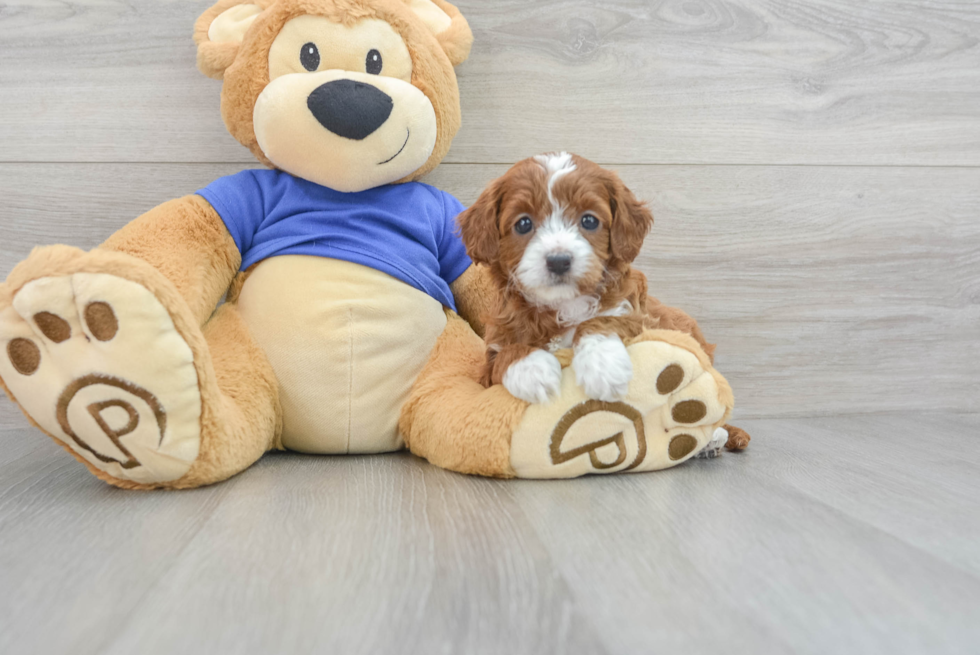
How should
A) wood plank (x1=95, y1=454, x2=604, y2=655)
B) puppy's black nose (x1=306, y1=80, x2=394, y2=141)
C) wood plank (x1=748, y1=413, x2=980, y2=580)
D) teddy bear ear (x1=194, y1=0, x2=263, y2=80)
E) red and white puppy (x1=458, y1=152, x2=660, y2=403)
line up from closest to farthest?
wood plank (x1=95, y1=454, x2=604, y2=655)
wood plank (x1=748, y1=413, x2=980, y2=580)
red and white puppy (x1=458, y1=152, x2=660, y2=403)
puppy's black nose (x1=306, y1=80, x2=394, y2=141)
teddy bear ear (x1=194, y1=0, x2=263, y2=80)

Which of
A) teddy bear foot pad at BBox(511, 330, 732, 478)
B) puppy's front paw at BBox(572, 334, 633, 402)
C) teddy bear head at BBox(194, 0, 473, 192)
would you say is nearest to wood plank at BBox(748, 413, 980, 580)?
teddy bear foot pad at BBox(511, 330, 732, 478)

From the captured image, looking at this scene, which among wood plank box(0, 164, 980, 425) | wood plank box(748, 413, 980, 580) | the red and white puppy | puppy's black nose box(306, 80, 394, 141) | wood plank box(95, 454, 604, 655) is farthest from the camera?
wood plank box(0, 164, 980, 425)

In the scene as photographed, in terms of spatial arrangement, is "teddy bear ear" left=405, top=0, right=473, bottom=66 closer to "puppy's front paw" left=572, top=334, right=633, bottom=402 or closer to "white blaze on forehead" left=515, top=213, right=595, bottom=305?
"white blaze on forehead" left=515, top=213, right=595, bottom=305

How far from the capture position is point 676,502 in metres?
0.91

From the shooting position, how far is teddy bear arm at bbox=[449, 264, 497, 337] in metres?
1.25

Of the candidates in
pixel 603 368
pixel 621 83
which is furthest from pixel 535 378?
pixel 621 83

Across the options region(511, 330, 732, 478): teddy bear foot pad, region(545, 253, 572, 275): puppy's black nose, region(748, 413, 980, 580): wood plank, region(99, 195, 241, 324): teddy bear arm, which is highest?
region(545, 253, 572, 275): puppy's black nose

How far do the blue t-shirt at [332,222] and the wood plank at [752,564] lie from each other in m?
0.45

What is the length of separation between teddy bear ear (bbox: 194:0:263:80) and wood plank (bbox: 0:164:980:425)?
0.44 meters

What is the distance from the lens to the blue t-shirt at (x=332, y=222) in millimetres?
1163

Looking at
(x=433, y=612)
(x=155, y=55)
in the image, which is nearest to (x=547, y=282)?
(x=433, y=612)

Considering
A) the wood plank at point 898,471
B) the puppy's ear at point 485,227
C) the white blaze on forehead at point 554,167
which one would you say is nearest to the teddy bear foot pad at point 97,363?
the puppy's ear at point 485,227

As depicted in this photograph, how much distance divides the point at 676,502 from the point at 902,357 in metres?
0.97

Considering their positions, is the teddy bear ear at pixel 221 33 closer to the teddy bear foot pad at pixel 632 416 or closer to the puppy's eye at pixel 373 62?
the puppy's eye at pixel 373 62
